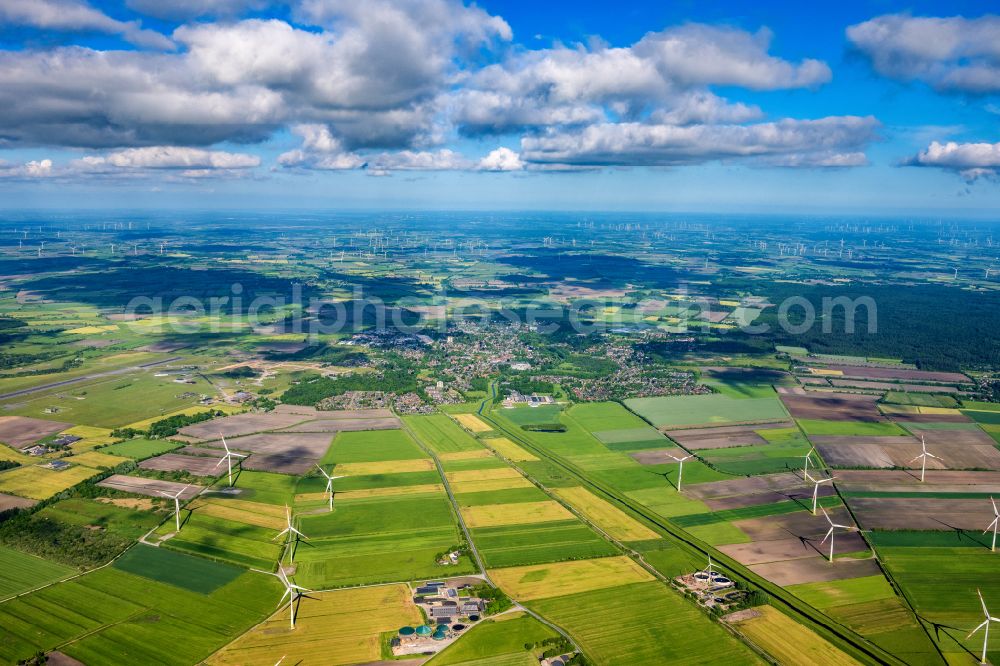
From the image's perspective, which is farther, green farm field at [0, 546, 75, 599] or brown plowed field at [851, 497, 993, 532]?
brown plowed field at [851, 497, 993, 532]

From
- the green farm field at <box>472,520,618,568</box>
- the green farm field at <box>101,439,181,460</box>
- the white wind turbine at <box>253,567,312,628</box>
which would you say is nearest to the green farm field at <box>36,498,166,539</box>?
the green farm field at <box>101,439,181,460</box>

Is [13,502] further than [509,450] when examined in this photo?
No

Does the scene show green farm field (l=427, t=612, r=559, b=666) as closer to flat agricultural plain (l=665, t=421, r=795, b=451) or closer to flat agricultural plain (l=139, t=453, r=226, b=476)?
flat agricultural plain (l=139, t=453, r=226, b=476)

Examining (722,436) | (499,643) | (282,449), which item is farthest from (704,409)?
(499,643)

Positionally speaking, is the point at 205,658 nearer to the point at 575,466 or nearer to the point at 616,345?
the point at 575,466

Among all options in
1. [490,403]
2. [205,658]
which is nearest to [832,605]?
[205,658]

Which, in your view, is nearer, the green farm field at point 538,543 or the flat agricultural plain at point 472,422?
the green farm field at point 538,543

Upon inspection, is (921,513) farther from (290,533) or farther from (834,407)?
(290,533)

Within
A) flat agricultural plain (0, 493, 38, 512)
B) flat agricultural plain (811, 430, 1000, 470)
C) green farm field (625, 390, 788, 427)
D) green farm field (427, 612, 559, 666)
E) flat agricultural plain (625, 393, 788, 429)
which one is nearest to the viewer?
green farm field (427, 612, 559, 666)

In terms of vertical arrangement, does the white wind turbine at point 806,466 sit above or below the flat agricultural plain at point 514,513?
above

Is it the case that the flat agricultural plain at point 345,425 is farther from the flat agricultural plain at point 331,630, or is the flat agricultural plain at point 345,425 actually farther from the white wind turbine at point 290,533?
the flat agricultural plain at point 331,630

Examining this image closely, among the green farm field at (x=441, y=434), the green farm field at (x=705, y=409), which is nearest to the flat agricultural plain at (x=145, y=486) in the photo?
the green farm field at (x=441, y=434)
